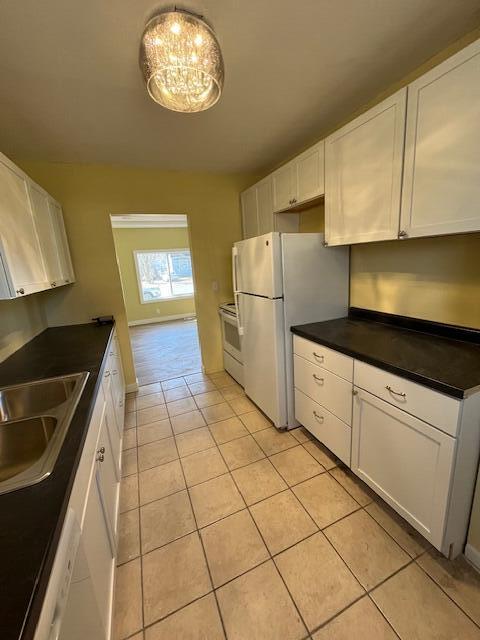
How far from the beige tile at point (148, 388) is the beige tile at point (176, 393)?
0.16m

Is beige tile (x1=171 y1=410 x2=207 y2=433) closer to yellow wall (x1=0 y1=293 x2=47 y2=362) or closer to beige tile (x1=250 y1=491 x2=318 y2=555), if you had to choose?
beige tile (x1=250 y1=491 x2=318 y2=555)

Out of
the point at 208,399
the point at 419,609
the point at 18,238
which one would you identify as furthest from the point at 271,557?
the point at 18,238

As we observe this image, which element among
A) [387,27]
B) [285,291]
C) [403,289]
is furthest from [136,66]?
[403,289]

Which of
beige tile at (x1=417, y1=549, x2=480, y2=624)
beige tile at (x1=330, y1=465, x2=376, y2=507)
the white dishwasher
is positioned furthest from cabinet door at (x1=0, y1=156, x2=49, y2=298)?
beige tile at (x1=417, y1=549, x2=480, y2=624)

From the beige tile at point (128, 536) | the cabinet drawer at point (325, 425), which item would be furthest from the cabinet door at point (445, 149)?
the beige tile at point (128, 536)

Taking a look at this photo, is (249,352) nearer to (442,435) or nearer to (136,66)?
(442,435)

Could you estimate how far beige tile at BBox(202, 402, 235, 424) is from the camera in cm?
254

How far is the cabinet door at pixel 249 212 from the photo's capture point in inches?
118

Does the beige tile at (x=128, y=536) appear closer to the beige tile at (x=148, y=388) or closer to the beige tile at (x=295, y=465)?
the beige tile at (x=295, y=465)

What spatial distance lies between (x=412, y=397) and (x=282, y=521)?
39.4 inches

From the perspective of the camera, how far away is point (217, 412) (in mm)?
2639

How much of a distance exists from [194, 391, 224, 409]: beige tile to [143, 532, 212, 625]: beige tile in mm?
1367

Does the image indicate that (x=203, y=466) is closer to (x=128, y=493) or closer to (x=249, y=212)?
(x=128, y=493)

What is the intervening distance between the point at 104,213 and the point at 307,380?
102 inches
